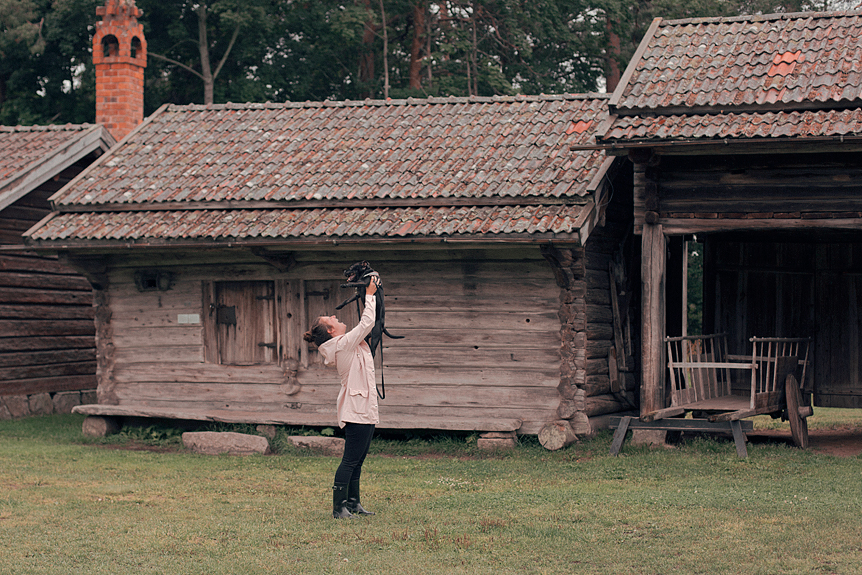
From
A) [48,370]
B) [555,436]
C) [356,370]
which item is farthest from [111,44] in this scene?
[356,370]

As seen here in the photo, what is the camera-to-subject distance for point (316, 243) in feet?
41.6

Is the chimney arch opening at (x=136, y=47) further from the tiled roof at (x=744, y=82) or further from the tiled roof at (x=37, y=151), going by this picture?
the tiled roof at (x=744, y=82)

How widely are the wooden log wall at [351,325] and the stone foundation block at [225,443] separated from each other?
20.0 inches

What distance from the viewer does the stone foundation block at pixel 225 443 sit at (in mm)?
12945

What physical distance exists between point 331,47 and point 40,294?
42.0ft

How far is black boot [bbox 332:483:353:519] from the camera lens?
27.0 feet

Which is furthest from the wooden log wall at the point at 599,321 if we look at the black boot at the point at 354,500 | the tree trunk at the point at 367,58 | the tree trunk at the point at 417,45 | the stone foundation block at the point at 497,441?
the tree trunk at the point at 367,58

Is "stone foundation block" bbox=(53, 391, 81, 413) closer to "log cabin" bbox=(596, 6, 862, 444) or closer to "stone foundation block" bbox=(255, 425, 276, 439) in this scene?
"stone foundation block" bbox=(255, 425, 276, 439)

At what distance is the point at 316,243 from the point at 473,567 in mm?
6489

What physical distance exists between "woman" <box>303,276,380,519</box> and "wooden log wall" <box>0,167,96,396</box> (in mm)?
10633

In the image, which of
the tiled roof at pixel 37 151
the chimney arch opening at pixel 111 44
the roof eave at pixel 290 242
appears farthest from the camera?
the chimney arch opening at pixel 111 44

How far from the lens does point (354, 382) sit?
8000 mm

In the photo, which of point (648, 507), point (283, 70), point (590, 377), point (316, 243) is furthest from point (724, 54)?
point (283, 70)

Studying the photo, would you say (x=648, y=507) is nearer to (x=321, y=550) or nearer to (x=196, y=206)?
(x=321, y=550)
